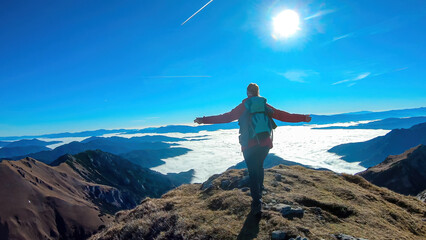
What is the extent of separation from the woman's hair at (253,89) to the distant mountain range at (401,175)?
11325cm

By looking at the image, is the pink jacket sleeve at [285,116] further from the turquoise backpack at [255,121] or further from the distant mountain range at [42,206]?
the distant mountain range at [42,206]

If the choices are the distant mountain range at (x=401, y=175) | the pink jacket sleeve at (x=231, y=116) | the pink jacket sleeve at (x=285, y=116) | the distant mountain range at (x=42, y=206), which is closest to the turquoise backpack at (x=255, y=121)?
the pink jacket sleeve at (x=231, y=116)

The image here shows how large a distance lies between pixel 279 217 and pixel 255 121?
3.38m

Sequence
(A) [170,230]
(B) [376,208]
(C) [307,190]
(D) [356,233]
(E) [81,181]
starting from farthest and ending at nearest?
(E) [81,181]
(C) [307,190]
(B) [376,208]
(A) [170,230]
(D) [356,233]

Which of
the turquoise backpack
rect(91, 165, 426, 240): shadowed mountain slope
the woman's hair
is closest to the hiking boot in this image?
rect(91, 165, 426, 240): shadowed mountain slope

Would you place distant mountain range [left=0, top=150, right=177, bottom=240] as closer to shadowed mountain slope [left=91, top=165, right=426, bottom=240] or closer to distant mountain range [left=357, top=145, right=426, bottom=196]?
shadowed mountain slope [left=91, top=165, right=426, bottom=240]

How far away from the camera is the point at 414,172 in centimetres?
11612

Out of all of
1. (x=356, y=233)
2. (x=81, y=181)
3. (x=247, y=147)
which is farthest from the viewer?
(x=81, y=181)

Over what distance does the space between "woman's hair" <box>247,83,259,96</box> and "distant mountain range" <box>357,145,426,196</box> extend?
113 meters

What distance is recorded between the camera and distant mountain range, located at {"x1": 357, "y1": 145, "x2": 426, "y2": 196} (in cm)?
10062

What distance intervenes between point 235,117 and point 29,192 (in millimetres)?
149905

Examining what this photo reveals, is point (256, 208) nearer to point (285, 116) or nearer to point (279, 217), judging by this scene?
point (279, 217)

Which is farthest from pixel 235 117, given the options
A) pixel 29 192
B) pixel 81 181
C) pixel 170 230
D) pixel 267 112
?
pixel 81 181

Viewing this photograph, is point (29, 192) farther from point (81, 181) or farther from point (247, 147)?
point (247, 147)
